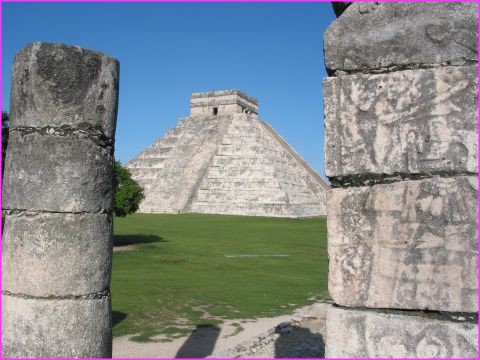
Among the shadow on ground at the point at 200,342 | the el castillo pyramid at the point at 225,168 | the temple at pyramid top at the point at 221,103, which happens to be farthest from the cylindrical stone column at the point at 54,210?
the temple at pyramid top at the point at 221,103

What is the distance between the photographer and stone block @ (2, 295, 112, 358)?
396 cm

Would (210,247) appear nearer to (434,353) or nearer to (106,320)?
(106,320)

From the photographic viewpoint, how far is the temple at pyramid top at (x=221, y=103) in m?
47.3

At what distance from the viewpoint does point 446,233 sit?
92.0 inches

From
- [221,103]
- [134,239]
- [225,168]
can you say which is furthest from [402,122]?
[221,103]

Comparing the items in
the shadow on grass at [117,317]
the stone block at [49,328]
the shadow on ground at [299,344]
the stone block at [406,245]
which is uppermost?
the stone block at [406,245]

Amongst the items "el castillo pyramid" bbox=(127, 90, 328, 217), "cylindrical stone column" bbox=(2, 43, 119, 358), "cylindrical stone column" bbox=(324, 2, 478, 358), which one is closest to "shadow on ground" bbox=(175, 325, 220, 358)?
"cylindrical stone column" bbox=(2, 43, 119, 358)

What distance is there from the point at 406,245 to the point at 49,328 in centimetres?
284

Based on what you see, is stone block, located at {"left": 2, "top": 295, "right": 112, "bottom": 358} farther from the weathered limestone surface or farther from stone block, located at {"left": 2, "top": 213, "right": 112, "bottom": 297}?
the weathered limestone surface

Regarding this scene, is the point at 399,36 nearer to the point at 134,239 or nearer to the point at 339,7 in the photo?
the point at 339,7

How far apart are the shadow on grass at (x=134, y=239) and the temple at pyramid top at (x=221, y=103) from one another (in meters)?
28.1

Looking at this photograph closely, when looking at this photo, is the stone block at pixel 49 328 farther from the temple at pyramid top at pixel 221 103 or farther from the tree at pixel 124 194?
the temple at pyramid top at pixel 221 103

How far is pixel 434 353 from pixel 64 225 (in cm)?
283

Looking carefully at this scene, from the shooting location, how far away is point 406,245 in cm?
240
